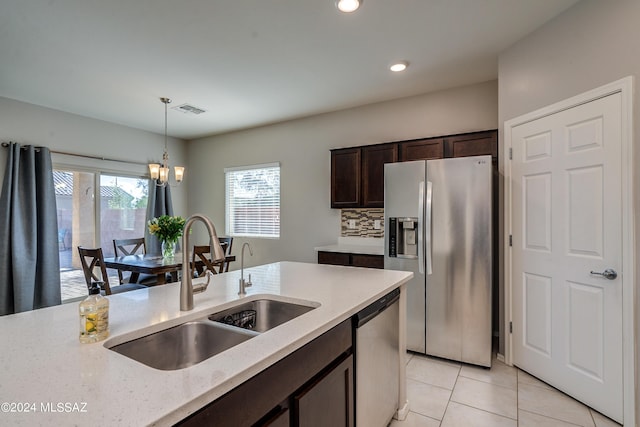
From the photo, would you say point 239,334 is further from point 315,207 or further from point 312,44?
point 315,207

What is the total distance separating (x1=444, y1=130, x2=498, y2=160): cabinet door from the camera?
3.14 meters

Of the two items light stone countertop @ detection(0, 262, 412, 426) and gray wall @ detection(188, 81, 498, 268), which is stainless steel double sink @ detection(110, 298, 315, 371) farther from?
gray wall @ detection(188, 81, 498, 268)

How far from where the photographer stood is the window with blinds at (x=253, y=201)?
512cm

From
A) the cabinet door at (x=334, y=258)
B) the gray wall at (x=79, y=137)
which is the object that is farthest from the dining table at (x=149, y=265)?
the gray wall at (x=79, y=137)

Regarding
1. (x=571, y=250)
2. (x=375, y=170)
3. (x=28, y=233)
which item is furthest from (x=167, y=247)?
(x=571, y=250)

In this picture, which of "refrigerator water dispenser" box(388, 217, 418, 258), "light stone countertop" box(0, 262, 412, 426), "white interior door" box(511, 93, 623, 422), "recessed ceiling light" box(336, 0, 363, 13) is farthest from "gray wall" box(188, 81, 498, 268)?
"light stone countertop" box(0, 262, 412, 426)

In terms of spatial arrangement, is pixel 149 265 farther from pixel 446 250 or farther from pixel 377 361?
pixel 446 250

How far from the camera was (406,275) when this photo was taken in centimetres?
215

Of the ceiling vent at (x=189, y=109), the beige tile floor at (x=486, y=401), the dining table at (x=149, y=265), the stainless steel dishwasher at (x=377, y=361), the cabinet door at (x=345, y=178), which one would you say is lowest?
the beige tile floor at (x=486, y=401)

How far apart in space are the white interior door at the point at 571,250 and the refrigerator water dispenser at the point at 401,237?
2.85 feet

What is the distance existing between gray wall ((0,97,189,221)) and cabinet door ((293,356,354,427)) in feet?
14.8

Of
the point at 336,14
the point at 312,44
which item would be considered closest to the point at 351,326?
the point at 336,14

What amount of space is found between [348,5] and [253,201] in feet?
12.0

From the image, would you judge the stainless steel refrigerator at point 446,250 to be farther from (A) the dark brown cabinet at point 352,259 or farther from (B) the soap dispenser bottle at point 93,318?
(B) the soap dispenser bottle at point 93,318
